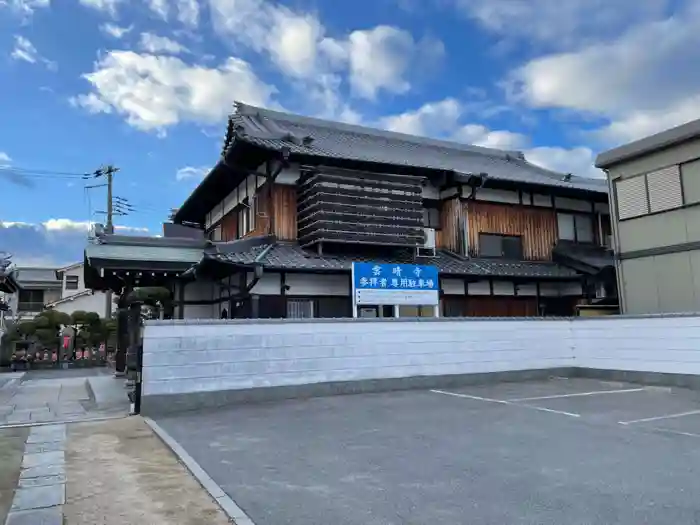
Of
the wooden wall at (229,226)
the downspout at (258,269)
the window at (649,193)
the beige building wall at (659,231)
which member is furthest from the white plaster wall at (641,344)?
the wooden wall at (229,226)

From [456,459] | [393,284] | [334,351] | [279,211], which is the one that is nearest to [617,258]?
[393,284]

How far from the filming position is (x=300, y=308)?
41.6 feet

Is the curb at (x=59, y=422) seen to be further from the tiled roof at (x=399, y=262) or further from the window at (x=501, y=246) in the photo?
the window at (x=501, y=246)

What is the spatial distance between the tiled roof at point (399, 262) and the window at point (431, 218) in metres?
0.78

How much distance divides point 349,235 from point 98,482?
8772 millimetres

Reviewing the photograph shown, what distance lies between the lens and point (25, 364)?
20.3m

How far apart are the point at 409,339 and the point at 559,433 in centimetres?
450

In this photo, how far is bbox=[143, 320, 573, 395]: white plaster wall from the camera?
859 centimetres

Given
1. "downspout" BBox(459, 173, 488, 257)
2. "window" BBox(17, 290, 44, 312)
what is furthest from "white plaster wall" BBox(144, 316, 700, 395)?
"window" BBox(17, 290, 44, 312)

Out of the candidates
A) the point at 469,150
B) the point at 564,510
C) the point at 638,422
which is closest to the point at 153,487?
the point at 564,510

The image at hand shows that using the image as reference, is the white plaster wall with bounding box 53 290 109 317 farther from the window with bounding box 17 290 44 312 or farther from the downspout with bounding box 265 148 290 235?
the downspout with bounding box 265 148 290 235

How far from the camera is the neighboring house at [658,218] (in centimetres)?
1198

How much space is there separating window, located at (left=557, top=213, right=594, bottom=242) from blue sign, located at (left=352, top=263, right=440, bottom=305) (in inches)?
277

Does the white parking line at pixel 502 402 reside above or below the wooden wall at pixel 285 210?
→ below
